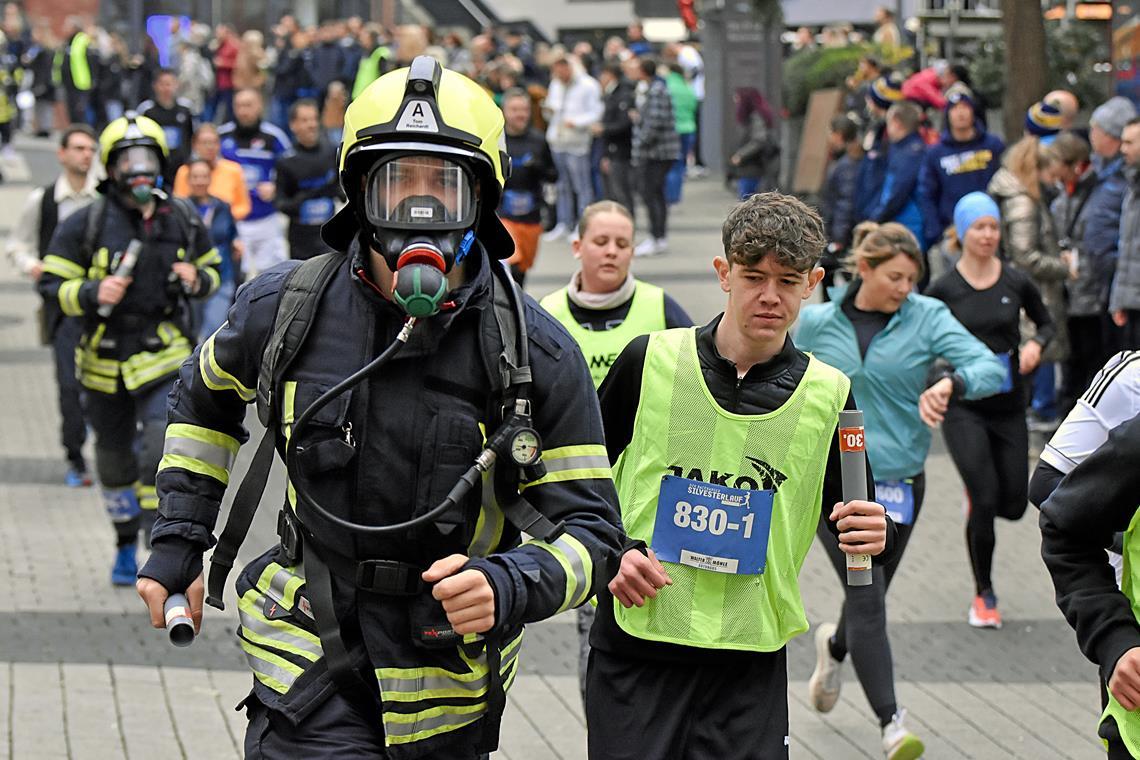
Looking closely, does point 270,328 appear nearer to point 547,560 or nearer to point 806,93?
point 547,560

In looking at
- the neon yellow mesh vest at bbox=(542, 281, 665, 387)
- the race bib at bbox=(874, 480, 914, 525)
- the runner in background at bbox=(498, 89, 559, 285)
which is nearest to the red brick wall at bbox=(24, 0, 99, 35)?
the runner in background at bbox=(498, 89, 559, 285)

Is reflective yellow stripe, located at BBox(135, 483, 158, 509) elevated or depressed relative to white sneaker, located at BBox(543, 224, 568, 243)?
elevated

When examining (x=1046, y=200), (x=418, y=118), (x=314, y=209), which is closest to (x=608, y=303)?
(x=418, y=118)

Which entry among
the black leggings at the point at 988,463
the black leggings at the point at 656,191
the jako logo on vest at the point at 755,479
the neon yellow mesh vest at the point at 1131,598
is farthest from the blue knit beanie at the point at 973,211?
the black leggings at the point at 656,191

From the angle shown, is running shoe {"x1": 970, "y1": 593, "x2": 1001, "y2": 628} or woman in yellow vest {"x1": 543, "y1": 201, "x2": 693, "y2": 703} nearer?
woman in yellow vest {"x1": 543, "y1": 201, "x2": 693, "y2": 703}

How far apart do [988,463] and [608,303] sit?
2.34m

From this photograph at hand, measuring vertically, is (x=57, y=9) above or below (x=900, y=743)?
above

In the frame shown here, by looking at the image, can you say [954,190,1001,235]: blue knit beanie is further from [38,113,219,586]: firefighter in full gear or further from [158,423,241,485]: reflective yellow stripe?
[158,423,241,485]: reflective yellow stripe

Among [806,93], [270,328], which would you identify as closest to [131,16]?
[806,93]

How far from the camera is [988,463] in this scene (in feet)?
25.8

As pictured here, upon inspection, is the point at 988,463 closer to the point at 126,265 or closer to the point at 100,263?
the point at 126,265

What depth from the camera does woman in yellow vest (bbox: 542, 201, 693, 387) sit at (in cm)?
629

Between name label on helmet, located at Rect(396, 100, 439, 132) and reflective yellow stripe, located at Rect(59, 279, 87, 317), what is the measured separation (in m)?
4.89

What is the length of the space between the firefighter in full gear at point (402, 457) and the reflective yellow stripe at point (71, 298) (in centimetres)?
458
